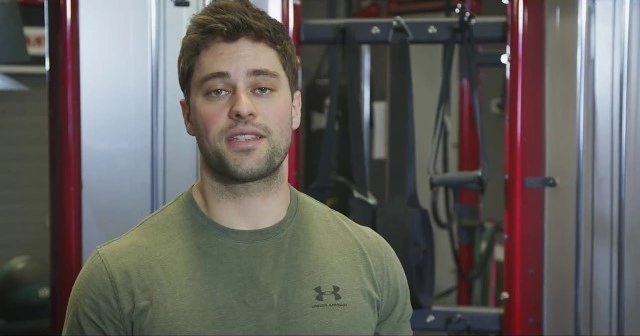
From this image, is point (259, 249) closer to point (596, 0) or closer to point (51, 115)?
point (51, 115)

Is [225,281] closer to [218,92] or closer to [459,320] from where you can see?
[218,92]

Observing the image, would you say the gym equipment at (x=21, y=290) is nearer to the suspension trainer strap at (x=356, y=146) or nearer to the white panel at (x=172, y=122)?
the white panel at (x=172, y=122)

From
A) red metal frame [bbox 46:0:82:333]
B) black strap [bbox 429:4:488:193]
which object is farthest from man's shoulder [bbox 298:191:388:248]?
black strap [bbox 429:4:488:193]

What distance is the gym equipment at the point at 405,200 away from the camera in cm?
283

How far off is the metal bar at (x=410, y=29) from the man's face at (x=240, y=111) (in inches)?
45.8

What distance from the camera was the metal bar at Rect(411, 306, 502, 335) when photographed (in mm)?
2824

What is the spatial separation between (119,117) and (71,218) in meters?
0.26

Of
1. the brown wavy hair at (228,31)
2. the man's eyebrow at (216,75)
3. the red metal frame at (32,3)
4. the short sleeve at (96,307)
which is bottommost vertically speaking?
the short sleeve at (96,307)

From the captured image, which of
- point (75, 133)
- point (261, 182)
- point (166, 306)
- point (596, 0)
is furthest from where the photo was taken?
point (596, 0)

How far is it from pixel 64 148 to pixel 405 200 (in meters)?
1.16

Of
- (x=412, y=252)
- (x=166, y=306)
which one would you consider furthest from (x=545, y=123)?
(x=166, y=306)

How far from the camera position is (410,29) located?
288cm

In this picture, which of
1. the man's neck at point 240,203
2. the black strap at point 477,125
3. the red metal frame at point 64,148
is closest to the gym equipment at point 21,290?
the red metal frame at point 64,148

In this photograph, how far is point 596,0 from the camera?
2.54 meters
